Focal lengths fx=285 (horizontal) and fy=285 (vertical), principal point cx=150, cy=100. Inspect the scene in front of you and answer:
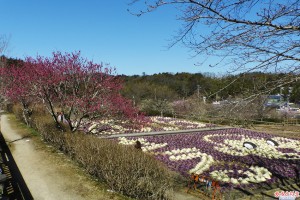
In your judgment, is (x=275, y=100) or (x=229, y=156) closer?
(x=275, y=100)

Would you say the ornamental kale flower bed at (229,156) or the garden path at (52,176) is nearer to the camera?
the garden path at (52,176)

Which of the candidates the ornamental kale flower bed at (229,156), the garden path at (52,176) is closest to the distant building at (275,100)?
the garden path at (52,176)

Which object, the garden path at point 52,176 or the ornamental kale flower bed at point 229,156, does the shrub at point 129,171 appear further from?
the ornamental kale flower bed at point 229,156

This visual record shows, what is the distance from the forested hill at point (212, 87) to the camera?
14.1ft

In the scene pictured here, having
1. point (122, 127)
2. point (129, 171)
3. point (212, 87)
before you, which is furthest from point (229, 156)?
point (129, 171)

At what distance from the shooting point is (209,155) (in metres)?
15.0

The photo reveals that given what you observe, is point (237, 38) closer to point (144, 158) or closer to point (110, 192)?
point (144, 158)

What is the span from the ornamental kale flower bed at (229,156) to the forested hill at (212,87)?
3400 mm

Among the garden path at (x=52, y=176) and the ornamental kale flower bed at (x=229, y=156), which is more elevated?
the garden path at (x=52, y=176)

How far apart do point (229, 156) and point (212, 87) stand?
277 inches

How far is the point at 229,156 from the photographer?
1500 centimetres

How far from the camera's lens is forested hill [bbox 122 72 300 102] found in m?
4.29

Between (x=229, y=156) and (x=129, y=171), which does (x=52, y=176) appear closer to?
(x=129, y=171)

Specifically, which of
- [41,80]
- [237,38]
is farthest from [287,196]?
[41,80]
